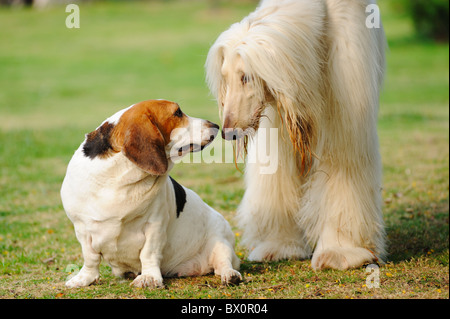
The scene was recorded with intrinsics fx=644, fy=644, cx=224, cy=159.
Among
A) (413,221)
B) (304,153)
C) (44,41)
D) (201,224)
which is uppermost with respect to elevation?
(44,41)

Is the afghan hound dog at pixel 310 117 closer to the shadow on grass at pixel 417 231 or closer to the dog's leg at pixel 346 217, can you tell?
the dog's leg at pixel 346 217

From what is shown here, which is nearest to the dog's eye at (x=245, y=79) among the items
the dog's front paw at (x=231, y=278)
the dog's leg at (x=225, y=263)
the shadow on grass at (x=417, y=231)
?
the dog's leg at (x=225, y=263)

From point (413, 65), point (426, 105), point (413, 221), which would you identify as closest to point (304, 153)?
point (413, 221)

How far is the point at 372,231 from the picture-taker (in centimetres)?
543

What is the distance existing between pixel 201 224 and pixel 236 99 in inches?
42.9

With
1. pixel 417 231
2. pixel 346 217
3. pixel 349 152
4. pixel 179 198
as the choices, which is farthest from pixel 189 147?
pixel 417 231

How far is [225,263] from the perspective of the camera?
496 centimetres

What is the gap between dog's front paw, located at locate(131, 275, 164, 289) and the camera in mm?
4566

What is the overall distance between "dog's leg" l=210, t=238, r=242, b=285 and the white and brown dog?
1cm

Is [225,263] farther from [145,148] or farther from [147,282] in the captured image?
[145,148]

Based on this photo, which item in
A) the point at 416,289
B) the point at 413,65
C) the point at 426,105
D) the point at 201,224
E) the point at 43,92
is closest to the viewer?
the point at 416,289

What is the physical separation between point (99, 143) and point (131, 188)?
39 cm

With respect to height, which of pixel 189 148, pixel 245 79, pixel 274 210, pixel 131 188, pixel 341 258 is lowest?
pixel 341 258
